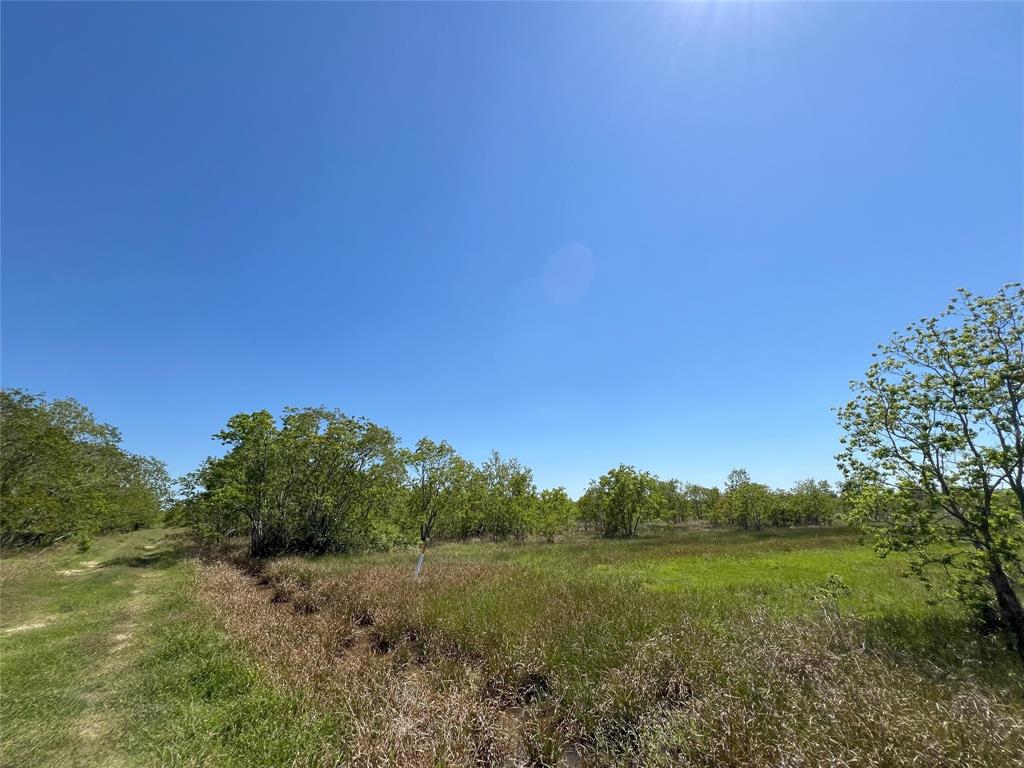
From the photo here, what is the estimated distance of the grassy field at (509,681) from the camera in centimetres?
427

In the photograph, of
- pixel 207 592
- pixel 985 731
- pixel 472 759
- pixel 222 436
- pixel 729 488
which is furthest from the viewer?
pixel 729 488

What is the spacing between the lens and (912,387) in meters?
8.12

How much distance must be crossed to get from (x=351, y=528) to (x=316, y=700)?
70.4ft

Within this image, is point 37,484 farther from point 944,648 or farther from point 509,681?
point 944,648

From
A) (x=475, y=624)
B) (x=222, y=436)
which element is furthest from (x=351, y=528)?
(x=475, y=624)

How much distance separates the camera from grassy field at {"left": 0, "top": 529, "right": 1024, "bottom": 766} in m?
4.27

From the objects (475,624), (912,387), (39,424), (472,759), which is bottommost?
(472,759)

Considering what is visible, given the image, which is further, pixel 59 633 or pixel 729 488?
pixel 729 488

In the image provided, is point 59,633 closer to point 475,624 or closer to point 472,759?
point 475,624

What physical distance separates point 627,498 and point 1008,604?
3851 cm

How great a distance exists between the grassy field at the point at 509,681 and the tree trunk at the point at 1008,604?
65 cm

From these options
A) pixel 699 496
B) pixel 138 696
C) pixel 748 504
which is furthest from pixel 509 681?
pixel 699 496

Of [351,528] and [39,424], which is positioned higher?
[39,424]

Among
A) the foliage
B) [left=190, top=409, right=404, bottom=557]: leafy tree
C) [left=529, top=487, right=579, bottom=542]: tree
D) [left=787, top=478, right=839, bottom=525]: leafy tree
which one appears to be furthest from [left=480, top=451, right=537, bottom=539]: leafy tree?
[left=787, top=478, right=839, bottom=525]: leafy tree
